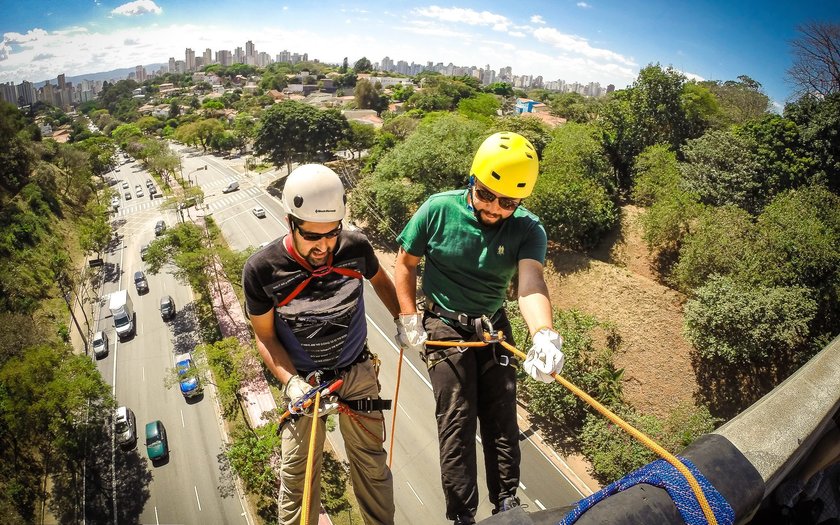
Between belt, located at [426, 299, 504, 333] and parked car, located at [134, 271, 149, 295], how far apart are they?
38247 millimetres

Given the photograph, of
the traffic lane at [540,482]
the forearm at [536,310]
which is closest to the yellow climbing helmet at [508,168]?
the forearm at [536,310]

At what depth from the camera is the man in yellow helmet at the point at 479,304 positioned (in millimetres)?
3576

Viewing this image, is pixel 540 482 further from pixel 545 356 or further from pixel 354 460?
pixel 545 356

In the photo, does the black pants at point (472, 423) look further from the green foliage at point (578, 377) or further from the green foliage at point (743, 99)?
the green foliage at point (743, 99)

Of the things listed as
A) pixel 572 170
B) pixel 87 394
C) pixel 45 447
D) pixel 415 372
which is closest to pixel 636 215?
pixel 572 170

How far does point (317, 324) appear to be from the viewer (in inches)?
146

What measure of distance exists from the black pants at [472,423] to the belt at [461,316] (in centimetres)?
18

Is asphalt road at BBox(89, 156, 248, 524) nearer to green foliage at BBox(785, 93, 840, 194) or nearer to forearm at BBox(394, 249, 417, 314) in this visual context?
forearm at BBox(394, 249, 417, 314)

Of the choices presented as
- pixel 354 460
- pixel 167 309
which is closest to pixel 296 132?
pixel 167 309

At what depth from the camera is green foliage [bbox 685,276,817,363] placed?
555 inches

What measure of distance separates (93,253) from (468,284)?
163 ft

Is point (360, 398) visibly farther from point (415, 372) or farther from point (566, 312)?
point (415, 372)

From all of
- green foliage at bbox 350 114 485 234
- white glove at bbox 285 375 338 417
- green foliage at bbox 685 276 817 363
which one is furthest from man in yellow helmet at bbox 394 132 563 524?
green foliage at bbox 350 114 485 234

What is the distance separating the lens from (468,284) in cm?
411
